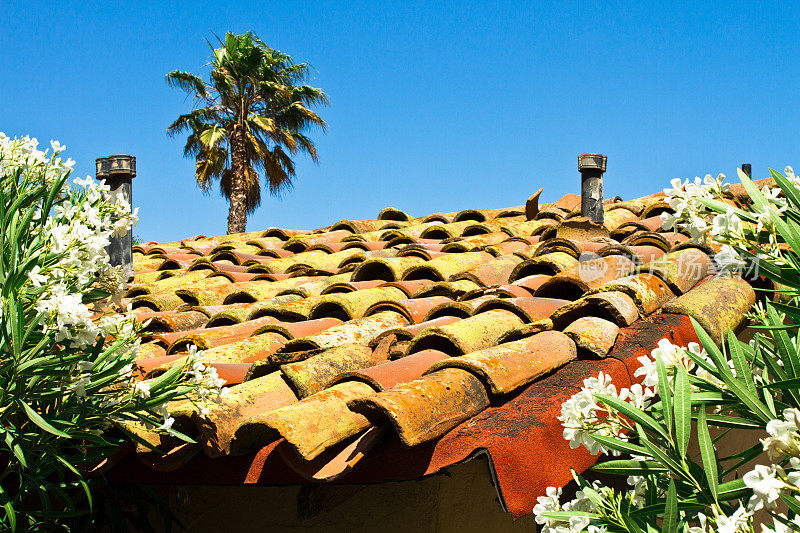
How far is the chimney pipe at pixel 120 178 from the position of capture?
5363 millimetres

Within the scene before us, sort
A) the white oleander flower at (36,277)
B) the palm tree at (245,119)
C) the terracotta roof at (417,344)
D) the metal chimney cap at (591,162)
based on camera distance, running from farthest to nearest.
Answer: the palm tree at (245,119) → the metal chimney cap at (591,162) → the terracotta roof at (417,344) → the white oleander flower at (36,277)

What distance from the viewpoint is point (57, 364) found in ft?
6.34

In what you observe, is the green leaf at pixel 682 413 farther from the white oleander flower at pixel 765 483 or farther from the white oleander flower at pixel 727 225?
the white oleander flower at pixel 727 225

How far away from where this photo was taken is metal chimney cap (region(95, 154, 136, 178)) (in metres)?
5.50

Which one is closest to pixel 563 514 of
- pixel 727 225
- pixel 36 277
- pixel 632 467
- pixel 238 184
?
pixel 632 467

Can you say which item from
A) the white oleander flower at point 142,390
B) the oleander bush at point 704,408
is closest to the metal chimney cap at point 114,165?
the white oleander flower at point 142,390

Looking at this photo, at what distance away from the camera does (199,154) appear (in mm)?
19859

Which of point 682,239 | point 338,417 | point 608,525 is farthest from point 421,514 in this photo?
point 682,239

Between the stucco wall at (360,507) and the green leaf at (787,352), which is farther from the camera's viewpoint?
the stucco wall at (360,507)

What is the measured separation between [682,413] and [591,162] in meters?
4.91

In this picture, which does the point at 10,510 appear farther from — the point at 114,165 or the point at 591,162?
the point at 591,162

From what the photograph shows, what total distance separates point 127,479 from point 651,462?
69.8 inches

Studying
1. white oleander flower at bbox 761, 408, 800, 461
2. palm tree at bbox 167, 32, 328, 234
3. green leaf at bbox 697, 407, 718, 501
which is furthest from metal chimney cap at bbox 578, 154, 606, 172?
palm tree at bbox 167, 32, 328, 234

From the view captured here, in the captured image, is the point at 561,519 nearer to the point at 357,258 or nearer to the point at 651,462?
the point at 651,462
